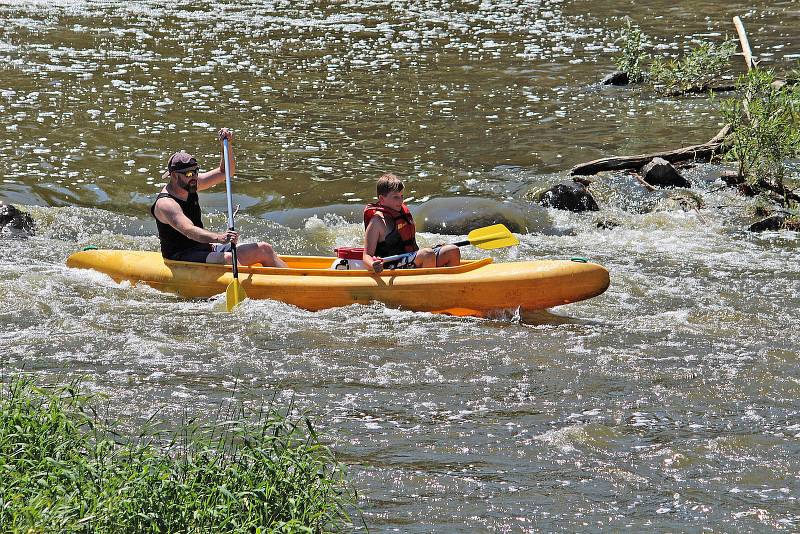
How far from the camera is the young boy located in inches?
286

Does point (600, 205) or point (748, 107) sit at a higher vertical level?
point (748, 107)

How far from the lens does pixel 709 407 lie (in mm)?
5441

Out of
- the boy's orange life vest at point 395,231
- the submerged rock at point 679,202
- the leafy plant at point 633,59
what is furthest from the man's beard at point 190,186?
the leafy plant at point 633,59

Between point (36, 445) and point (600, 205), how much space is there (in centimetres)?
682

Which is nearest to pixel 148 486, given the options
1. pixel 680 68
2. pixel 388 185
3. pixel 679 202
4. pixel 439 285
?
pixel 439 285

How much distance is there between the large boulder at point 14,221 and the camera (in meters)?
9.38

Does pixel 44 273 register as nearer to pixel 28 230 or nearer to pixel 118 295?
pixel 118 295

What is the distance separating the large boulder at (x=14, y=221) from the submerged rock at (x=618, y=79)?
819 cm

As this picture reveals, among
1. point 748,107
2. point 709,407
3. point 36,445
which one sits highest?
point 748,107

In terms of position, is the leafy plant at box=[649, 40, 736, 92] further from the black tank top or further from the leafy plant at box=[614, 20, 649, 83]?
the black tank top

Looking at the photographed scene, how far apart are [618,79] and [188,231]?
875 centimetres

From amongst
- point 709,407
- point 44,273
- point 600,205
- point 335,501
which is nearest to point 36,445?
point 335,501

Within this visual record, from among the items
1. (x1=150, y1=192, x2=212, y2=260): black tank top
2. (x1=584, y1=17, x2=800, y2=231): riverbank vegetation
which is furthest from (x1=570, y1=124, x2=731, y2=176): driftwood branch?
(x1=150, y1=192, x2=212, y2=260): black tank top

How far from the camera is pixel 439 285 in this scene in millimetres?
7043
